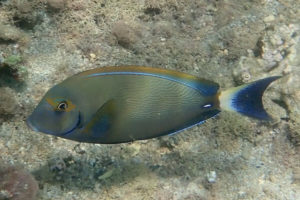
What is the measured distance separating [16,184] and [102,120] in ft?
4.51

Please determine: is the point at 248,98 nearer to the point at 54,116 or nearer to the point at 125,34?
the point at 54,116

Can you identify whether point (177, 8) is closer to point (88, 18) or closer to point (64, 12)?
point (88, 18)

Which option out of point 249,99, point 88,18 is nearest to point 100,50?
point 88,18

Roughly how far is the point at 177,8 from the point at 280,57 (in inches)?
64.2

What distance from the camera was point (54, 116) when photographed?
2.25 metres

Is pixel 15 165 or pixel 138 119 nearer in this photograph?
pixel 138 119

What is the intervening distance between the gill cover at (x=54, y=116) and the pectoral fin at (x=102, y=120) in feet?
0.41

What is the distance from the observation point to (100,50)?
4.25 meters

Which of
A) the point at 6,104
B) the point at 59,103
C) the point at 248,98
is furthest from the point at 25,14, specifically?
the point at 248,98

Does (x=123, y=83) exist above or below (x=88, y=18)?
above

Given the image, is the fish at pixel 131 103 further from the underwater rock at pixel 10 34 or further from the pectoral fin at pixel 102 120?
the underwater rock at pixel 10 34

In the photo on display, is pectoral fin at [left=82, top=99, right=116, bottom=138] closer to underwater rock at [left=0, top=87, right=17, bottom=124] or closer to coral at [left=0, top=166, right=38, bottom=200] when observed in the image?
coral at [left=0, top=166, right=38, bottom=200]

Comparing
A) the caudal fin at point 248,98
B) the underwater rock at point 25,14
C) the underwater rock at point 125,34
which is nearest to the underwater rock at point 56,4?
the underwater rock at point 25,14

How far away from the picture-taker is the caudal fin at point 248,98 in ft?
7.89
